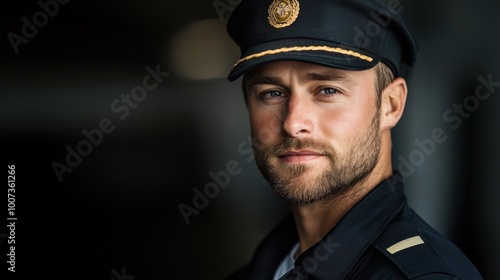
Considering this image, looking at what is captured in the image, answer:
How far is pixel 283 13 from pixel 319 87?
0.61ft

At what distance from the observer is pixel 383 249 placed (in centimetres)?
118

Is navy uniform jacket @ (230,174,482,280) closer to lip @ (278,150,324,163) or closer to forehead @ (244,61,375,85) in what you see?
lip @ (278,150,324,163)

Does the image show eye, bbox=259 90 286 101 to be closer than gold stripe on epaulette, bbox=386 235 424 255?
No

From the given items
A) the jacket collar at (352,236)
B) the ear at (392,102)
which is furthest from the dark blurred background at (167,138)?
the jacket collar at (352,236)

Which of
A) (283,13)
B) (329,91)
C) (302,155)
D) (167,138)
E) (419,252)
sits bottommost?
(419,252)

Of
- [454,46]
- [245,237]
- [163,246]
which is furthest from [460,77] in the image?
[163,246]

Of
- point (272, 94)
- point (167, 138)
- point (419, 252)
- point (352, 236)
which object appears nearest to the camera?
point (419, 252)

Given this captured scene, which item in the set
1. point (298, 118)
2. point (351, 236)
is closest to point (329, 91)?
point (298, 118)

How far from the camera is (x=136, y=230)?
2.59m

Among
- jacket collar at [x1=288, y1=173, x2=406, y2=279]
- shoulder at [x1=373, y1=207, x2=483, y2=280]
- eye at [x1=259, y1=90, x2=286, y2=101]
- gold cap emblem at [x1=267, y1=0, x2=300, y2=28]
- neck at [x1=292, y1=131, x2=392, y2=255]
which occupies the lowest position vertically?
shoulder at [x1=373, y1=207, x2=483, y2=280]

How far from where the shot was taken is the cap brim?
4.06ft

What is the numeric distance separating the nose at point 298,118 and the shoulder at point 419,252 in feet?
0.90

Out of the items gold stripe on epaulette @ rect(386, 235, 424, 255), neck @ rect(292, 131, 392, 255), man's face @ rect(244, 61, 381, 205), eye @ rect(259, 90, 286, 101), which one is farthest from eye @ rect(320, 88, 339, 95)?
gold stripe on epaulette @ rect(386, 235, 424, 255)

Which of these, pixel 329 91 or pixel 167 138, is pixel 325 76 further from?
pixel 167 138
